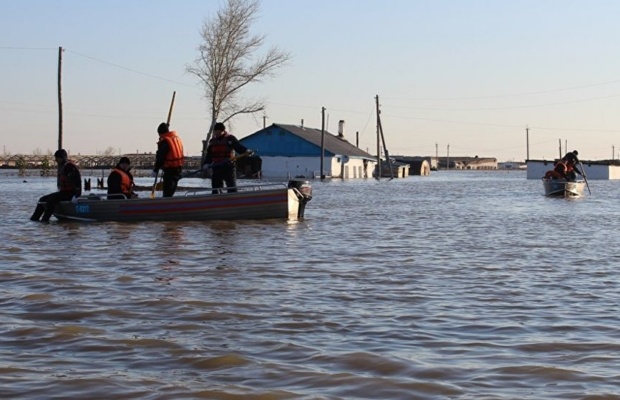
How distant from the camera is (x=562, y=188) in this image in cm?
3388

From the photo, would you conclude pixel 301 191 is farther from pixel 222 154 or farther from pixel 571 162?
pixel 571 162

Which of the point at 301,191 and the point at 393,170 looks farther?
the point at 393,170

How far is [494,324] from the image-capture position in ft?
25.2

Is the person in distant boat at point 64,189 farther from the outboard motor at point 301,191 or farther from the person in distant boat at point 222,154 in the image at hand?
the outboard motor at point 301,191

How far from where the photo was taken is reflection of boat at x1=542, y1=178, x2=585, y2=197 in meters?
33.7

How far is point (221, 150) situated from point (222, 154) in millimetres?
90

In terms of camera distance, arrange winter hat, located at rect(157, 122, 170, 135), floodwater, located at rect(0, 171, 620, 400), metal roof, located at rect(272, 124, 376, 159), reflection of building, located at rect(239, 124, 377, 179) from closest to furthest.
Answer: floodwater, located at rect(0, 171, 620, 400)
winter hat, located at rect(157, 122, 170, 135)
reflection of building, located at rect(239, 124, 377, 179)
metal roof, located at rect(272, 124, 376, 159)

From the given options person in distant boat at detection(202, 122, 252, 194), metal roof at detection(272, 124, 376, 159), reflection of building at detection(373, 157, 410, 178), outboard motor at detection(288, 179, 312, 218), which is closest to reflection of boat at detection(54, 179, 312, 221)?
person in distant boat at detection(202, 122, 252, 194)

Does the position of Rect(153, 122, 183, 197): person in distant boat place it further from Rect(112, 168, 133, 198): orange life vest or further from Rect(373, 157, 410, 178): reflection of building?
Rect(373, 157, 410, 178): reflection of building

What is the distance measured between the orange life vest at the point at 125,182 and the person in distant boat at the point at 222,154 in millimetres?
1562

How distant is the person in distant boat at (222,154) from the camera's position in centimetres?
1880

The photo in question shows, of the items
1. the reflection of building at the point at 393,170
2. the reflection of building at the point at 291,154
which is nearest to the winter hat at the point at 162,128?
the reflection of building at the point at 291,154

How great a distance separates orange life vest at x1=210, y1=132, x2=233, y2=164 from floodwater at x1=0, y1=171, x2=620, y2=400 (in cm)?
377

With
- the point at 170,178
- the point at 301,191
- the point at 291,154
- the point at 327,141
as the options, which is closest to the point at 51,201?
the point at 170,178
